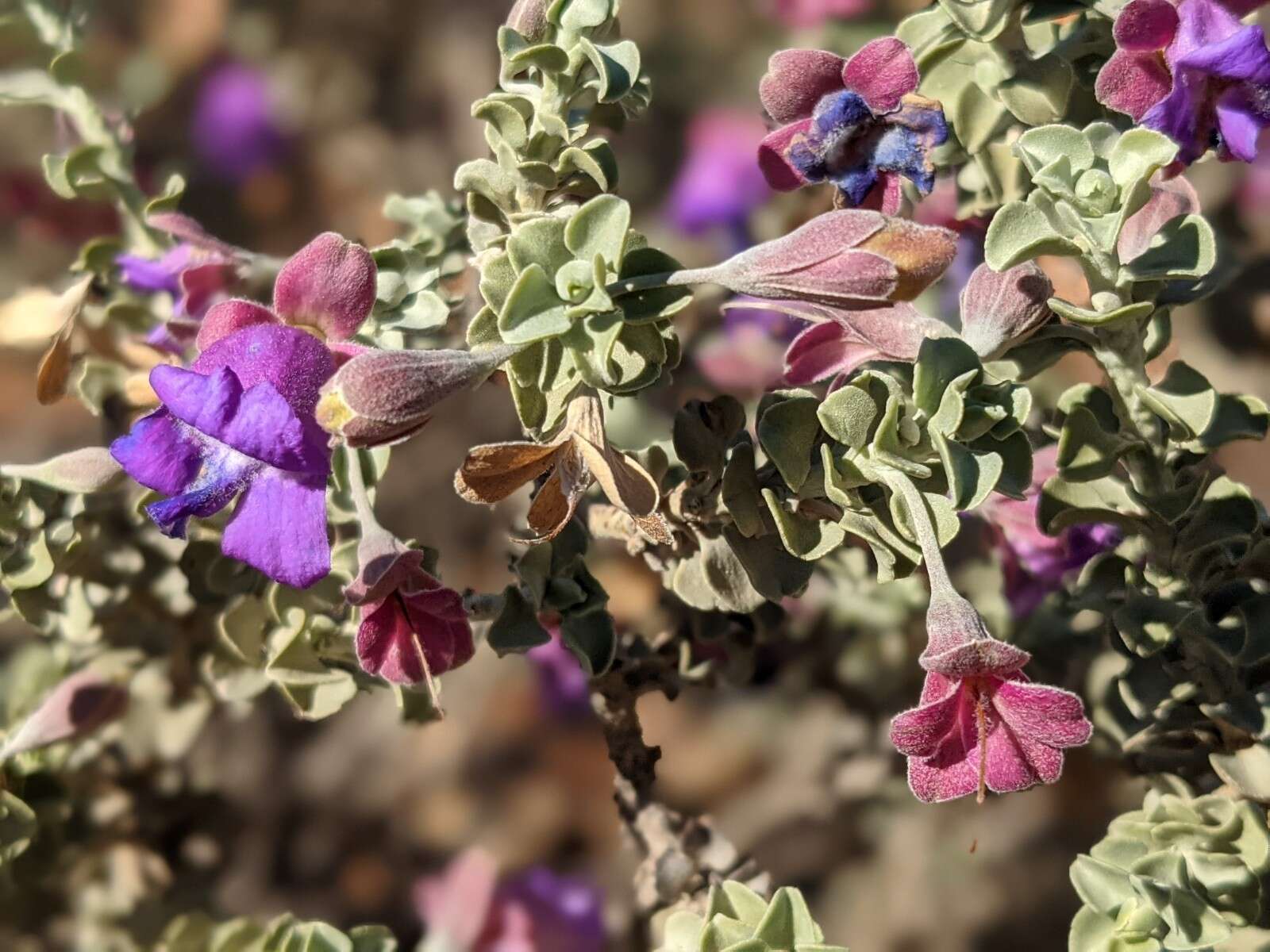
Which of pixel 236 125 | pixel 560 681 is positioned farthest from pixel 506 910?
pixel 236 125

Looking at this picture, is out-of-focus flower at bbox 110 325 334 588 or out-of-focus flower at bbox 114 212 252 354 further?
out-of-focus flower at bbox 114 212 252 354

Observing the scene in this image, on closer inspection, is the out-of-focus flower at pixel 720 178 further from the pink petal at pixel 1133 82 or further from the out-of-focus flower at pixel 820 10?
the pink petal at pixel 1133 82

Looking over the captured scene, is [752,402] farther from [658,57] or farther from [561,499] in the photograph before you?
[658,57]

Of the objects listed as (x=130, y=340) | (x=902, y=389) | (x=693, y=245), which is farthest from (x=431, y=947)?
(x=693, y=245)

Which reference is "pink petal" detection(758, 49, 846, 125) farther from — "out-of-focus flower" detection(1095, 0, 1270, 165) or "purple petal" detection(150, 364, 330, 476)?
"purple petal" detection(150, 364, 330, 476)

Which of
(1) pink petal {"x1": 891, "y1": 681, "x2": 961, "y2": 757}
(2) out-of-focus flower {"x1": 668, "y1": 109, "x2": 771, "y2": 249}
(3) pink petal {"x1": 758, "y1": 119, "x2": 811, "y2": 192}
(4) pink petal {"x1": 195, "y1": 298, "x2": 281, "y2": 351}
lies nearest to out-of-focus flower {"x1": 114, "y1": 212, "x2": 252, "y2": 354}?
(4) pink petal {"x1": 195, "y1": 298, "x2": 281, "y2": 351}

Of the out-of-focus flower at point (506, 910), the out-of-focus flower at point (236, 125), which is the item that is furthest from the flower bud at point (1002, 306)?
the out-of-focus flower at point (236, 125)
